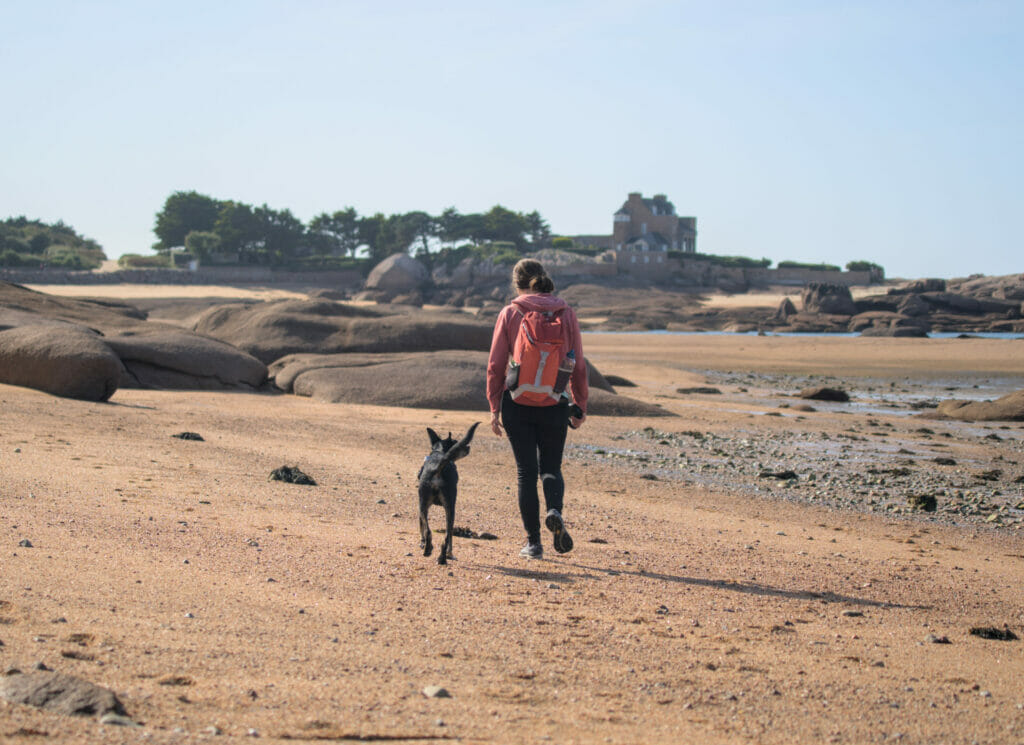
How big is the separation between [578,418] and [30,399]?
804 cm

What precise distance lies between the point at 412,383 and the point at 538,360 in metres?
10.2

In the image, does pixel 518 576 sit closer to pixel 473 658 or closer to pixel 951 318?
pixel 473 658

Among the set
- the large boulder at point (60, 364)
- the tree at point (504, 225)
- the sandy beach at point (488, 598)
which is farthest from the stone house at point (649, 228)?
the sandy beach at point (488, 598)

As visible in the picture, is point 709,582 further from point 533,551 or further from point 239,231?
point 239,231

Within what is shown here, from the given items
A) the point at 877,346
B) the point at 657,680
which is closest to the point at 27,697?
the point at 657,680

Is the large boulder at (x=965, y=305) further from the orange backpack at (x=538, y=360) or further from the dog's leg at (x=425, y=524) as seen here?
the dog's leg at (x=425, y=524)

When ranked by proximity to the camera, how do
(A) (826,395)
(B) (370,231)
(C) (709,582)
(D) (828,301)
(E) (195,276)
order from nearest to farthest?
(C) (709,582) → (A) (826,395) → (D) (828,301) → (E) (195,276) → (B) (370,231)

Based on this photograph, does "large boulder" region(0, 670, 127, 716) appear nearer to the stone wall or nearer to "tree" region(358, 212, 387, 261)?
the stone wall

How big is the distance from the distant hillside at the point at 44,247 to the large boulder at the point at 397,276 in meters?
18.9

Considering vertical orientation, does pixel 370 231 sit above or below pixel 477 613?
above

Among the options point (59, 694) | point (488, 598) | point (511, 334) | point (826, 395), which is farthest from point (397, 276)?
point (59, 694)

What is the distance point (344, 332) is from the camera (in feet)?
64.2

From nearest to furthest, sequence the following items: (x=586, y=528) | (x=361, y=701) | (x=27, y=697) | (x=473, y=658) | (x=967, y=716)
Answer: (x=27, y=697), (x=361, y=701), (x=967, y=716), (x=473, y=658), (x=586, y=528)

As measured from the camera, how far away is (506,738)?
3.36 m
